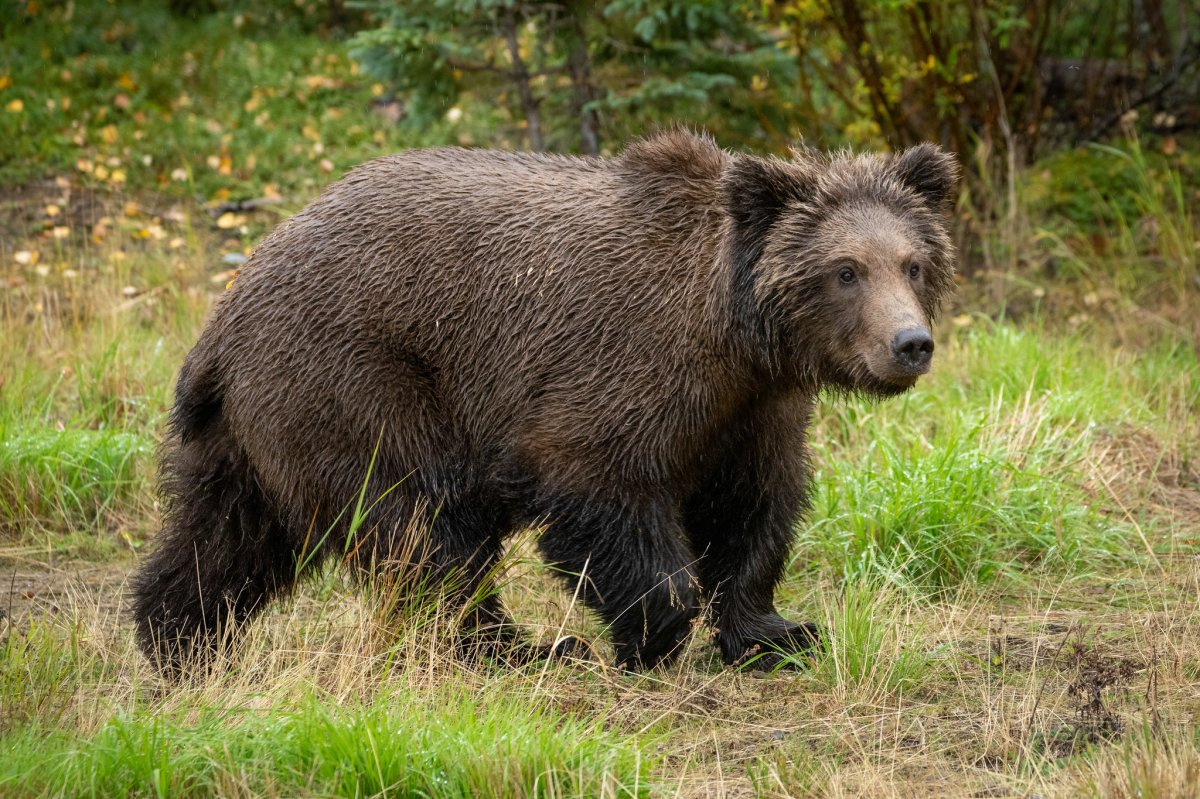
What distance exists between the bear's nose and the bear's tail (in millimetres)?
2382

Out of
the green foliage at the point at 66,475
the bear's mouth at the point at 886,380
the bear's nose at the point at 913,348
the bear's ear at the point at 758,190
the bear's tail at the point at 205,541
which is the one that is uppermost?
the bear's ear at the point at 758,190

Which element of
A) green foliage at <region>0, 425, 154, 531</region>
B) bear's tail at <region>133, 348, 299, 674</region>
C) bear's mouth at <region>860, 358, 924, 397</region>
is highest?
bear's mouth at <region>860, 358, 924, 397</region>

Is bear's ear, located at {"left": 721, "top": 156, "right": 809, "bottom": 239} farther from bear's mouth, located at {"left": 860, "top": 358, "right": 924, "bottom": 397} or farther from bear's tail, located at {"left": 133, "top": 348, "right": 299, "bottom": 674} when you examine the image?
bear's tail, located at {"left": 133, "top": 348, "right": 299, "bottom": 674}

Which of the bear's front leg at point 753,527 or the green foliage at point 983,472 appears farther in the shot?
the green foliage at point 983,472

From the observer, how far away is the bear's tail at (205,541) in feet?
17.6

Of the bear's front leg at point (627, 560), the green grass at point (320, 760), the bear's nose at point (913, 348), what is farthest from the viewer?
the bear's front leg at point (627, 560)

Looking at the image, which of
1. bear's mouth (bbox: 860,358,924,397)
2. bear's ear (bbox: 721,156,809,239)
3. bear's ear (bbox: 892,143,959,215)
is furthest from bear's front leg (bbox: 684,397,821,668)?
bear's ear (bbox: 892,143,959,215)

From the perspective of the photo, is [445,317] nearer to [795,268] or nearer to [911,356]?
[795,268]

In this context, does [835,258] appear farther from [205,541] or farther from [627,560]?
[205,541]

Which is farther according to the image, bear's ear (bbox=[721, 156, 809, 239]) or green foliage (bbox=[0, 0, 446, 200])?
green foliage (bbox=[0, 0, 446, 200])

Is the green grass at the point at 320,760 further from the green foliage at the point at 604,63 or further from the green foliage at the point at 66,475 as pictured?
the green foliage at the point at 604,63

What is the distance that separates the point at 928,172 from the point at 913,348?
34.2 inches

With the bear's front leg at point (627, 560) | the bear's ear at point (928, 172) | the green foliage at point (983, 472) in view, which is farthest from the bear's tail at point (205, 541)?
the bear's ear at point (928, 172)

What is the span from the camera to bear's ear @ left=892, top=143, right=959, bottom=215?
5.02 metres
